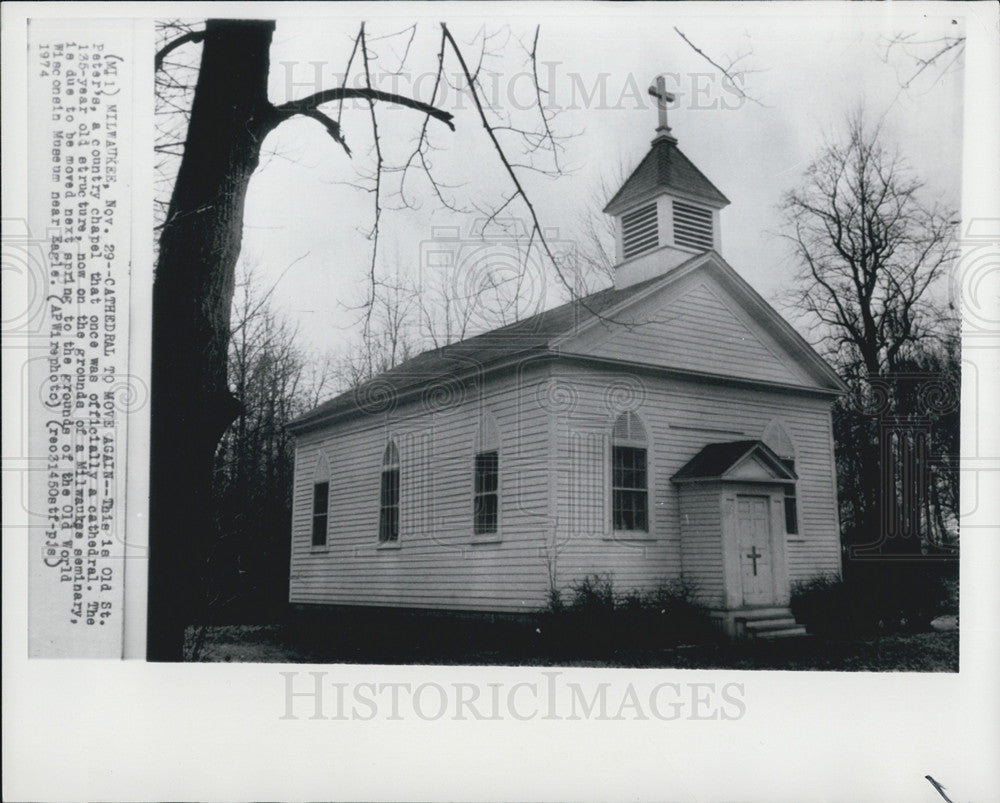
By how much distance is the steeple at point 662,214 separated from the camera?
5582mm

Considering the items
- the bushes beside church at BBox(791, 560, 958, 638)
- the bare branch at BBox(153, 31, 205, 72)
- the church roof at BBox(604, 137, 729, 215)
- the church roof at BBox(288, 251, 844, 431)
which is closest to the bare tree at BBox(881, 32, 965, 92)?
the church roof at BBox(604, 137, 729, 215)

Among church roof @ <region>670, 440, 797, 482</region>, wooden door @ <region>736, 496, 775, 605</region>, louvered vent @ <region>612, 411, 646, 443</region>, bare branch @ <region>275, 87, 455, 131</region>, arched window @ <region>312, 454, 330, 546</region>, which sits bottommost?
wooden door @ <region>736, 496, 775, 605</region>

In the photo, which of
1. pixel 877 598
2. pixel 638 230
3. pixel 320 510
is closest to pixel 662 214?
pixel 638 230

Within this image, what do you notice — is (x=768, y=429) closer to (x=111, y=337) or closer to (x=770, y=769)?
(x=770, y=769)

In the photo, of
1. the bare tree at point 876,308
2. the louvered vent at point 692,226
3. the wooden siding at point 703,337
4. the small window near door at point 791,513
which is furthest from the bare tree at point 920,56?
the small window near door at point 791,513

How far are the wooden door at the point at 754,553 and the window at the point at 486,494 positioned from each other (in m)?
1.45

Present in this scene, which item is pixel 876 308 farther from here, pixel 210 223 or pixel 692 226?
pixel 210 223

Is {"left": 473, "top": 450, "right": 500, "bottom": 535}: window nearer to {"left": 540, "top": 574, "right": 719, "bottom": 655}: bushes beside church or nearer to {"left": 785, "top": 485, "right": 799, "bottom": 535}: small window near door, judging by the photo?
{"left": 540, "top": 574, "right": 719, "bottom": 655}: bushes beside church

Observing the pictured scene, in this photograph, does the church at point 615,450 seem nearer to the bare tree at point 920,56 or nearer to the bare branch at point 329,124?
the bare tree at point 920,56

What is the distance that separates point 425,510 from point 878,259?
317 centimetres

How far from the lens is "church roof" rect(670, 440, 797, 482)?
5559mm

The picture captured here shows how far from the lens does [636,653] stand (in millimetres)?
5320

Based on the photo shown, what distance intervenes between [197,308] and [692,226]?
9.99 feet

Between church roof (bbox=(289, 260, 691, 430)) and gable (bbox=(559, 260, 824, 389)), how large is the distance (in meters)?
0.25
